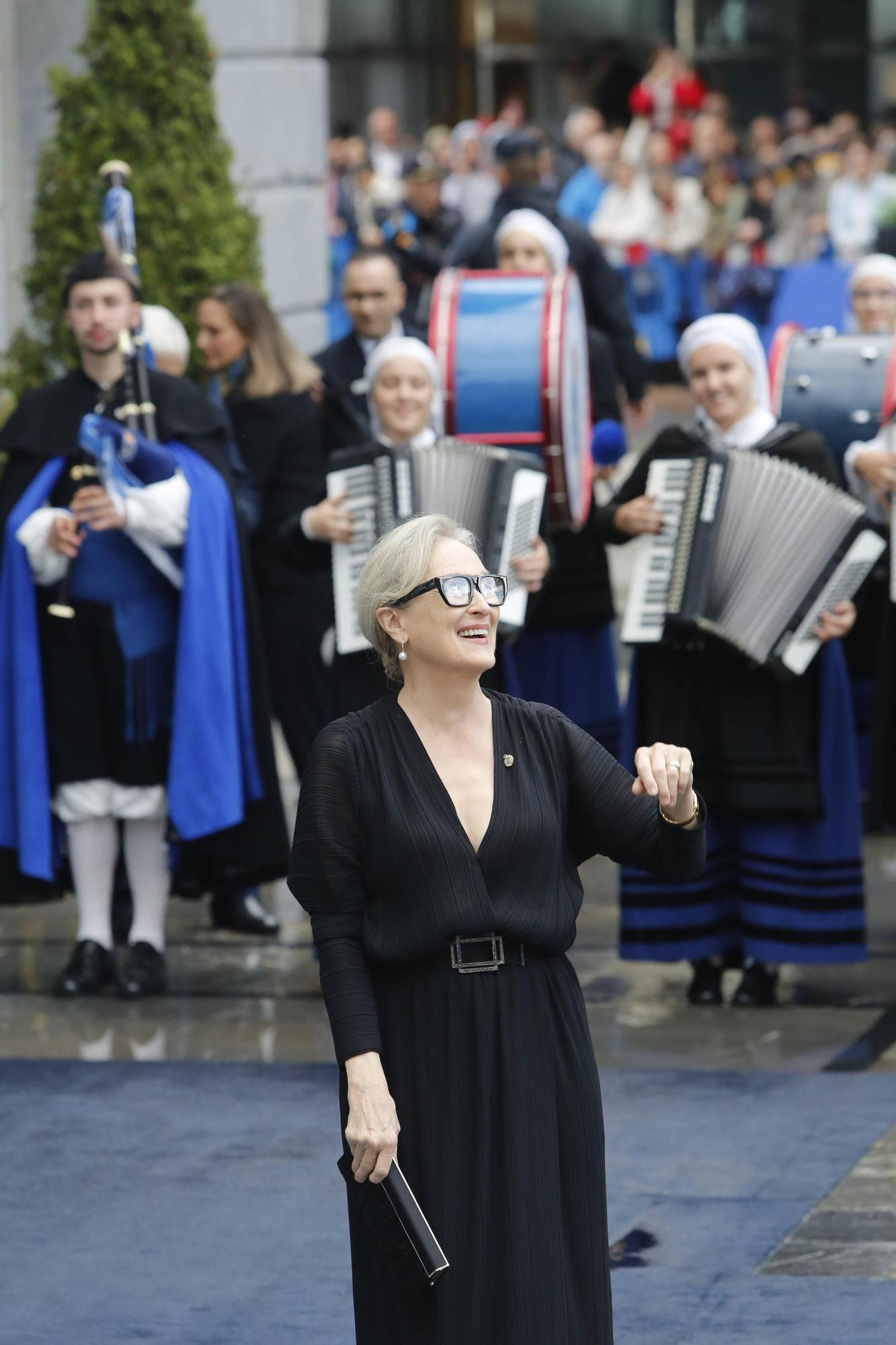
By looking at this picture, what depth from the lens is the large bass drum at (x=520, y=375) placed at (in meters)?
7.33

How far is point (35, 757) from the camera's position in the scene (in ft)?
22.9

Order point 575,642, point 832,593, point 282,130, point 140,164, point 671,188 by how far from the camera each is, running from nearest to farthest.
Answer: point 832,593, point 575,642, point 140,164, point 282,130, point 671,188

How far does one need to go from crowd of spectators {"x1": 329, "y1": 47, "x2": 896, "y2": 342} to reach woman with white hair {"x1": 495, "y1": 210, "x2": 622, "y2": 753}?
32.7ft

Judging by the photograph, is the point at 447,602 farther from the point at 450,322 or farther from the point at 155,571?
the point at 450,322

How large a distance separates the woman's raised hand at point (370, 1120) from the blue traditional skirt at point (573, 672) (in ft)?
14.0

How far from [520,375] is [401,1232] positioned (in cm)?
413

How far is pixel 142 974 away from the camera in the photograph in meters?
7.08

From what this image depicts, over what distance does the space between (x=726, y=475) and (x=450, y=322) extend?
1279 mm

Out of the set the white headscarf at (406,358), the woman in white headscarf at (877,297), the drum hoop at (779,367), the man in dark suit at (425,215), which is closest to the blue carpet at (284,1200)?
the white headscarf at (406,358)

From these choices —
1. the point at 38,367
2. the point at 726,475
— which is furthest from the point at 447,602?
the point at 38,367

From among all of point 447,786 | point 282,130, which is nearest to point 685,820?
point 447,786

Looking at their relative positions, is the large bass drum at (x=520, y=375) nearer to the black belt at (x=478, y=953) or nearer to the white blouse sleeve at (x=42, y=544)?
the white blouse sleeve at (x=42, y=544)

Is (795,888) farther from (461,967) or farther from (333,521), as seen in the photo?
(461,967)

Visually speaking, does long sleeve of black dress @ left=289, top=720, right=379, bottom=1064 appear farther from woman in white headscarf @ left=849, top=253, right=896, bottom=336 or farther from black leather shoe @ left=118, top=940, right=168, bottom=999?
woman in white headscarf @ left=849, top=253, right=896, bottom=336
